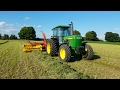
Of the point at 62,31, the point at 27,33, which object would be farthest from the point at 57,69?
the point at 27,33

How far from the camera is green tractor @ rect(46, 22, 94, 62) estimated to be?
8.73 metres

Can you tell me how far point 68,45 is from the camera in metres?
9.48

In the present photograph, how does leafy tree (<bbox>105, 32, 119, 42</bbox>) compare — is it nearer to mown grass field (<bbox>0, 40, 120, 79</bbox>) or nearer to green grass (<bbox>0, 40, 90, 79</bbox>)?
mown grass field (<bbox>0, 40, 120, 79</bbox>)

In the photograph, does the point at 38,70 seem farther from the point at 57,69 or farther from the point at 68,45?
the point at 68,45

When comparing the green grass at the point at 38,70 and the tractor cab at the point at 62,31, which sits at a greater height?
the tractor cab at the point at 62,31

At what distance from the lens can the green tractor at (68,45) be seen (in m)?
8.73

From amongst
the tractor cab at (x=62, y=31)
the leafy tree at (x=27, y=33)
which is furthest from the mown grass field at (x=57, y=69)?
the leafy tree at (x=27, y=33)

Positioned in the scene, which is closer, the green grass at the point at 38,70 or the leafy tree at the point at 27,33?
the green grass at the point at 38,70

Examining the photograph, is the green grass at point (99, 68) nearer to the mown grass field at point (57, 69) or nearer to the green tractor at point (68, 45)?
the mown grass field at point (57, 69)

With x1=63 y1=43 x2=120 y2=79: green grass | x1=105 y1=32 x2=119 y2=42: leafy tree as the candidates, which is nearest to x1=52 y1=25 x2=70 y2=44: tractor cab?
x1=63 y1=43 x2=120 y2=79: green grass

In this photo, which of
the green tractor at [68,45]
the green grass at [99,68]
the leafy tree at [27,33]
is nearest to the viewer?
the green grass at [99,68]
